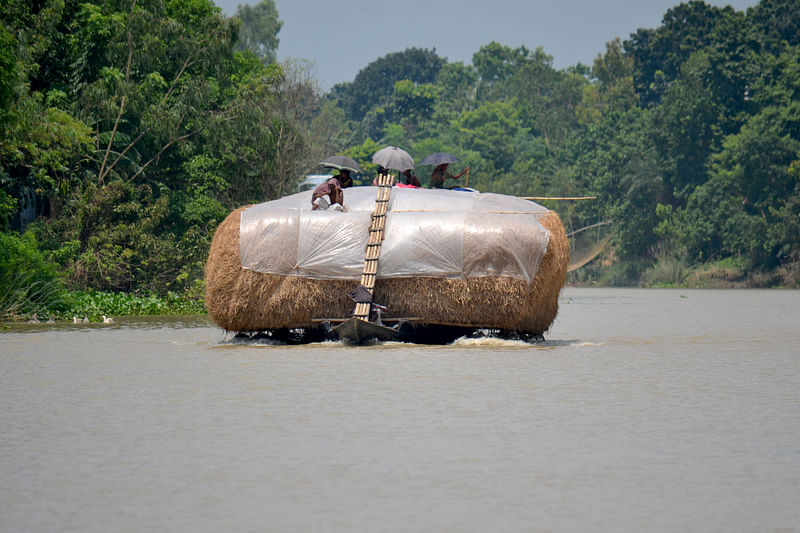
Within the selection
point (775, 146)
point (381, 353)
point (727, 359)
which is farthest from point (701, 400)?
→ point (775, 146)

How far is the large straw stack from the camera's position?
49.5 feet

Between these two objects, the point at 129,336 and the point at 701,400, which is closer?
the point at 701,400

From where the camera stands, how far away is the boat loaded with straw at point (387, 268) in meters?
15.1

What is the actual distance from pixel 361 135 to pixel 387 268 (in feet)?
262

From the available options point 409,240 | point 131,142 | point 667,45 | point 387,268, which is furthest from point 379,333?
point 667,45

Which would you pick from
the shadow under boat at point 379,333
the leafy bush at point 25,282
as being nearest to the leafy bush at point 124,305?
the leafy bush at point 25,282

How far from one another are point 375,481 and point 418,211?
9.60 meters

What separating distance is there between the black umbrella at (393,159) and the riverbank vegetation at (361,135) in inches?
264

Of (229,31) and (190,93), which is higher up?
(229,31)

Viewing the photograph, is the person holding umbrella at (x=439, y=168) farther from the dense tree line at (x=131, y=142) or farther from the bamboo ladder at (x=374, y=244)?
the dense tree line at (x=131, y=142)

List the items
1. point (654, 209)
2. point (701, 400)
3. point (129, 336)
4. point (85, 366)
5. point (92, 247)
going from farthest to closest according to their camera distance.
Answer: point (654, 209) → point (92, 247) → point (129, 336) → point (85, 366) → point (701, 400)

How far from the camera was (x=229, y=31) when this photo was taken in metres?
31.6

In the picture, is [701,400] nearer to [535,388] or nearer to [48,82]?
[535,388]

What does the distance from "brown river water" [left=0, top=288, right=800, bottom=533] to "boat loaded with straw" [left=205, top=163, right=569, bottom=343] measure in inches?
43.5
